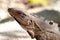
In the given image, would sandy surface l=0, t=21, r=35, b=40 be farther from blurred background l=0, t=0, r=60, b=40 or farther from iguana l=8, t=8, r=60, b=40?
iguana l=8, t=8, r=60, b=40

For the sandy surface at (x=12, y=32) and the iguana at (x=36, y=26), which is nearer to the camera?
the iguana at (x=36, y=26)

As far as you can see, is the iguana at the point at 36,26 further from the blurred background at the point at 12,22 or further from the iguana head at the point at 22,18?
the blurred background at the point at 12,22

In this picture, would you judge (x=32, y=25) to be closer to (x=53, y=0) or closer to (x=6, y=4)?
(x=6, y=4)

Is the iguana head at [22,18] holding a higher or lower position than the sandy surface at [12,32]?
higher

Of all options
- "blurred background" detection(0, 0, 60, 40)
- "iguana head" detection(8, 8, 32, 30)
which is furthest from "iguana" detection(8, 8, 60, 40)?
"blurred background" detection(0, 0, 60, 40)

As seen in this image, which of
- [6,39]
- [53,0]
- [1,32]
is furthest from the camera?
[53,0]

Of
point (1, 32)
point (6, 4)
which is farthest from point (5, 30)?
point (6, 4)

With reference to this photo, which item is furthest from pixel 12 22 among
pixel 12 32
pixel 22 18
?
pixel 22 18

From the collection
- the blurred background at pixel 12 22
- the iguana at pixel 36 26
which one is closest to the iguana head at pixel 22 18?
the iguana at pixel 36 26
